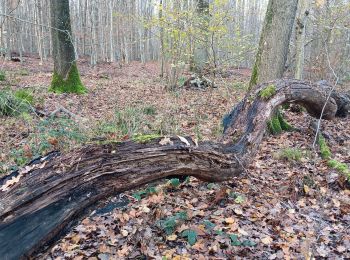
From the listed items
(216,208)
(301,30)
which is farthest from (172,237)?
(301,30)

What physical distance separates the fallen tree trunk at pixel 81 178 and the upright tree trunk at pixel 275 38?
11.0 feet

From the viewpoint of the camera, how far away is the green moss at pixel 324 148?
583cm

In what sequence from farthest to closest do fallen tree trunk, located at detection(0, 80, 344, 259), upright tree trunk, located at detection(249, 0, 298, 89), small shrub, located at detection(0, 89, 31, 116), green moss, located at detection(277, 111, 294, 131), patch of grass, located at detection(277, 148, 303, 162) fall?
green moss, located at detection(277, 111, 294, 131) → small shrub, located at detection(0, 89, 31, 116) → upright tree trunk, located at detection(249, 0, 298, 89) → patch of grass, located at detection(277, 148, 303, 162) → fallen tree trunk, located at detection(0, 80, 344, 259)

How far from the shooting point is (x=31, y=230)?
7.80 feet

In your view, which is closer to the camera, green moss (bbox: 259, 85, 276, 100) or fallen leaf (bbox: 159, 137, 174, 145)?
fallen leaf (bbox: 159, 137, 174, 145)

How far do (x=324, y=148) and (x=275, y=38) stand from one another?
2.57 meters

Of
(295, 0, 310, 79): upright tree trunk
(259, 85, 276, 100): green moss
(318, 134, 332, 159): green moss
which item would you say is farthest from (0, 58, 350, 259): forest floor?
(295, 0, 310, 79): upright tree trunk

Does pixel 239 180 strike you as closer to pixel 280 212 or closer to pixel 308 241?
pixel 280 212

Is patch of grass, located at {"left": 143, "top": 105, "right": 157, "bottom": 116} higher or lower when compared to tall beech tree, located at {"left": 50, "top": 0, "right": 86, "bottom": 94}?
lower

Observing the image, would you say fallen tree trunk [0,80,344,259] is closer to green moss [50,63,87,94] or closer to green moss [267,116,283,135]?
green moss [267,116,283,135]

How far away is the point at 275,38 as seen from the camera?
6.79 m

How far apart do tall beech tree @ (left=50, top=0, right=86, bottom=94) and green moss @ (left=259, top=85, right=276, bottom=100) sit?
22.8ft

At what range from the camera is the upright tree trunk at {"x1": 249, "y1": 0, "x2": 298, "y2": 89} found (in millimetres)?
6664

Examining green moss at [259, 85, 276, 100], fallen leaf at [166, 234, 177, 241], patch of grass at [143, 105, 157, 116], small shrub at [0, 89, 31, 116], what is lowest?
fallen leaf at [166, 234, 177, 241]
